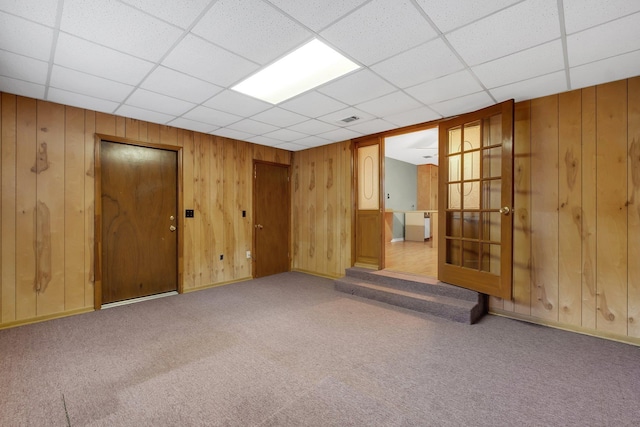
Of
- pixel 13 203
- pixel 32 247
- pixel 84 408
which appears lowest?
pixel 84 408

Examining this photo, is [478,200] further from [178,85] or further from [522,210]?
[178,85]

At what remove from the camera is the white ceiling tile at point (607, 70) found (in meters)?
2.28

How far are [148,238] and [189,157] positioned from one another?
1354 mm

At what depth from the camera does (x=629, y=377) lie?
6.87ft

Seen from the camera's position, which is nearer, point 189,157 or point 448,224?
point 448,224

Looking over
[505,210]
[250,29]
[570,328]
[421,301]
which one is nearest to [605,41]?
[505,210]

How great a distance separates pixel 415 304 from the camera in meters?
3.48

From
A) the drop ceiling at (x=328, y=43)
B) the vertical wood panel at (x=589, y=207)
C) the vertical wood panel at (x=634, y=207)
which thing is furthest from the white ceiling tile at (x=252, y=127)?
the vertical wood panel at (x=634, y=207)

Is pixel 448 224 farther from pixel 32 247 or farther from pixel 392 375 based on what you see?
pixel 32 247

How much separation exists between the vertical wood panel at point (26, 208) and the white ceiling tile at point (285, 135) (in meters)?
2.80

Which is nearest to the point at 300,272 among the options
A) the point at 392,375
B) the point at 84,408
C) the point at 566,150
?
the point at 392,375

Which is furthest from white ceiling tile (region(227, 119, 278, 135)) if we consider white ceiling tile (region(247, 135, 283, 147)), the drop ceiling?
the drop ceiling

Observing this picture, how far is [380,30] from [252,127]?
2.64 m

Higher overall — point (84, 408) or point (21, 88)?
point (21, 88)
